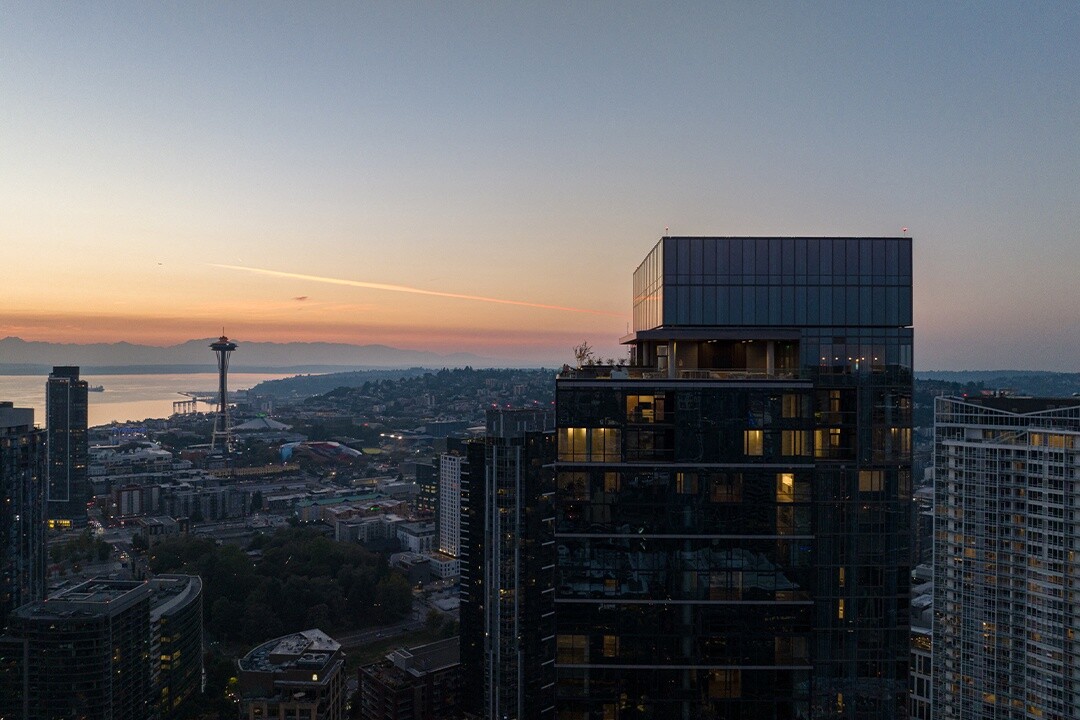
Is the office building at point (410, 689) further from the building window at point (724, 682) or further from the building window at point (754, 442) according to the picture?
the building window at point (754, 442)

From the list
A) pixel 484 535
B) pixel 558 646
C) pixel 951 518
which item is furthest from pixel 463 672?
pixel 558 646

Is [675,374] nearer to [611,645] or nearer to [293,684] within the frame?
[611,645]

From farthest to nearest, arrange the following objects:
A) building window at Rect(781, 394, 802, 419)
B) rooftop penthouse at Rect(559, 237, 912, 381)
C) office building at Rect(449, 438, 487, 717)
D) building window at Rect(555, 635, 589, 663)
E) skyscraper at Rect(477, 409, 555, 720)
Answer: office building at Rect(449, 438, 487, 717) → skyscraper at Rect(477, 409, 555, 720) → rooftop penthouse at Rect(559, 237, 912, 381) → building window at Rect(781, 394, 802, 419) → building window at Rect(555, 635, 589, 663)

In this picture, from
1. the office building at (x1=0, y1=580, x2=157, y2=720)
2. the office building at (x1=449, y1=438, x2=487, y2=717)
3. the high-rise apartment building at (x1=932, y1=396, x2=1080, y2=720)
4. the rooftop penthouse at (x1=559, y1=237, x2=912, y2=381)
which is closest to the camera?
the rooftop penthouse at (x1=559, y1=237, x2=912, y2=381)

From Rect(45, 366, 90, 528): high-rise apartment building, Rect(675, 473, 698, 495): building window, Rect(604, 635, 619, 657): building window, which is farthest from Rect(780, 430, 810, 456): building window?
Rect(45, 366, 90, 528): high-rise apartment building

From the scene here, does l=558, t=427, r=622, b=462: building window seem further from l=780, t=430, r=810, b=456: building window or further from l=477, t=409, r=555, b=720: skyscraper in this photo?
l=477, t=409, r=555, b=720: skyscraper

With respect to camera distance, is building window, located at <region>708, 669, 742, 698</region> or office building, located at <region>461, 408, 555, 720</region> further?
office building, located at <region>461, 408, 555, 720</region>
